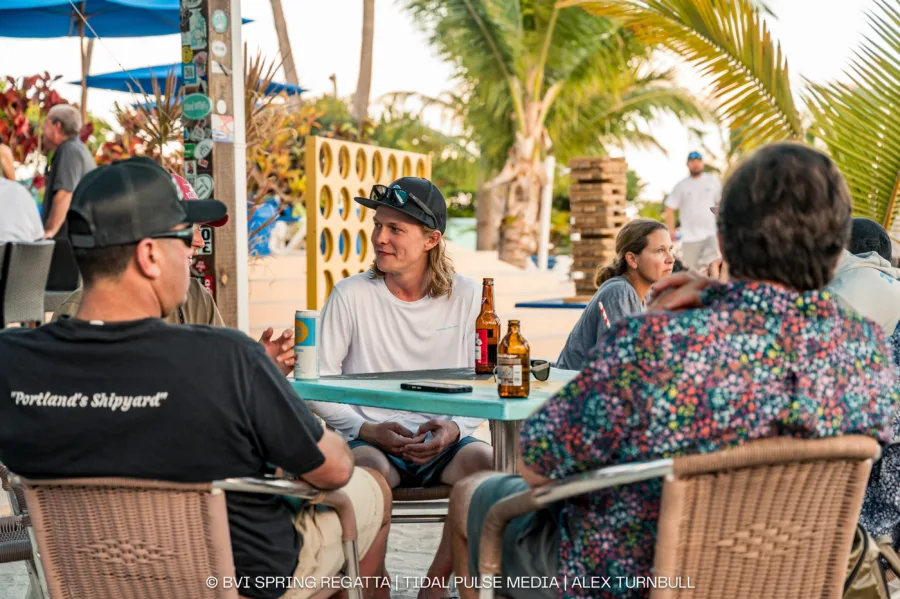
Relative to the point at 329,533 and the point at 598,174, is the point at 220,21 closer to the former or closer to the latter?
the point at 329,533

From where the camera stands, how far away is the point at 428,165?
11.1 metres

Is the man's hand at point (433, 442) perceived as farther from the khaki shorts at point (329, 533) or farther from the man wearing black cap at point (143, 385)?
the man wearing black cap at point (143, 385)

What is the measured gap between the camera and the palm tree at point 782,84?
21.7 feet

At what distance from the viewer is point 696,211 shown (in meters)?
13.9

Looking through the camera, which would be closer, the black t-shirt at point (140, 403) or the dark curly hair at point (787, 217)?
the dark curly hair at point (787, 217)

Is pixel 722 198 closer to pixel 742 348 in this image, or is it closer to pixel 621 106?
pixel 742 348

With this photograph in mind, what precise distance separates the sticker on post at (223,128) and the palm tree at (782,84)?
2891 millimetres

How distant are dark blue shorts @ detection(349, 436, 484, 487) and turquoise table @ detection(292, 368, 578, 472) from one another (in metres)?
0.22

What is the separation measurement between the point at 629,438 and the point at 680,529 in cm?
20

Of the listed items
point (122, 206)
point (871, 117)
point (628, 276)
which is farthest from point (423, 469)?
point (871, 117)

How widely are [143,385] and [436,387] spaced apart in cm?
112

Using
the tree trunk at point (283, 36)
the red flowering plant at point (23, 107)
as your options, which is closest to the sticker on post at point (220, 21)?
the red flowering plant at point (23, 107)

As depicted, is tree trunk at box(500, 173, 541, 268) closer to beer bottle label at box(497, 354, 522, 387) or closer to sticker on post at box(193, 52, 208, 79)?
sticker on post at box(193, 52, 208, 79)

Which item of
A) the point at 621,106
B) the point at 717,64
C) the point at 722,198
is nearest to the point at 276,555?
the point at 722,198
